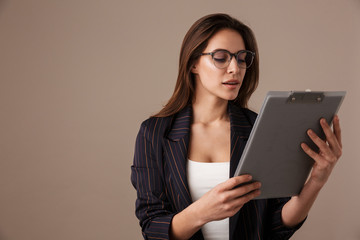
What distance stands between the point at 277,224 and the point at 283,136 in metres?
0.52

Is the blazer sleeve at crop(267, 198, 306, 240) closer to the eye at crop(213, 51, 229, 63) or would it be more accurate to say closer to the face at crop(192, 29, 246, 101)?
the face at crop(192, 29, 246, 101)

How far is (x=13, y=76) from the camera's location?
3141 mm

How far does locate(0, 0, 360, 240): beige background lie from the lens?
10.3 feet

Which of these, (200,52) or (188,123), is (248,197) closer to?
(188,123)

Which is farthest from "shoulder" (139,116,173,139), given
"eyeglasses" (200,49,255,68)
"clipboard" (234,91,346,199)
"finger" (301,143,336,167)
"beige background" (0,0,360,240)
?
"beige background" (0,0,360,240)

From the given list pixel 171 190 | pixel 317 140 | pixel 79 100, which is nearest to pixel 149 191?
pixel 171 190

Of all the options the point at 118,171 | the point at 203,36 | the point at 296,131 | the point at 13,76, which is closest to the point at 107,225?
the point at 118,171

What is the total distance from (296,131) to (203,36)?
24.5 inches

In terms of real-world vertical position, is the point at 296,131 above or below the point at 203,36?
below

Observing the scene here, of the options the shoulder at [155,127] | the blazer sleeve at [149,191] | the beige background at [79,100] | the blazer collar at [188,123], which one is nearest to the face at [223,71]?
the blazer collar at [188,123]

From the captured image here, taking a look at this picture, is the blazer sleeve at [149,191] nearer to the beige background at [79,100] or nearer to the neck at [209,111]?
the neck at [209,111]

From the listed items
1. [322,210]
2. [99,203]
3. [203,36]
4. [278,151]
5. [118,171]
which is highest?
[203,36]

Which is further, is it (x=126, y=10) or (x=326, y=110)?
(x=126, y=10)

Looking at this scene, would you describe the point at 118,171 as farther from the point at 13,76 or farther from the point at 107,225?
the point at 13,76
